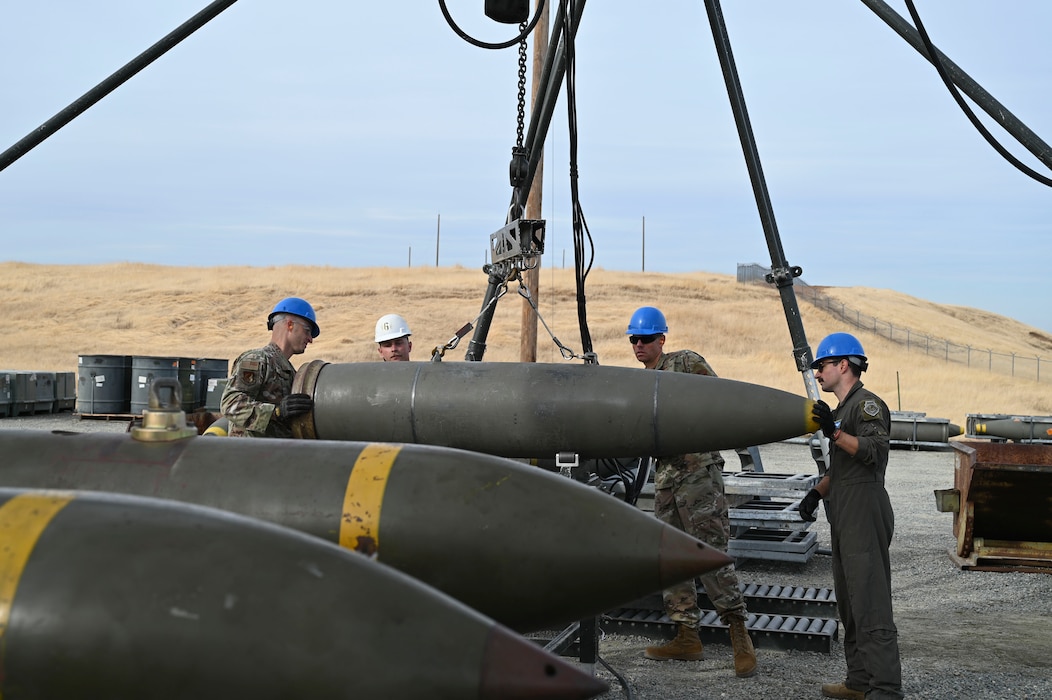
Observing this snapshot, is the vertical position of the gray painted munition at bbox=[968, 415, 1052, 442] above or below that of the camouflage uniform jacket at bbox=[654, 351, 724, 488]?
below

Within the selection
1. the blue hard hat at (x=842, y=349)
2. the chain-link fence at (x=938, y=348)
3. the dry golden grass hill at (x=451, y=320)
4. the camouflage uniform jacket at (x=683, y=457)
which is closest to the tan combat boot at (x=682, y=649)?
the camouflage uniform jacket at (x=683, y=457)

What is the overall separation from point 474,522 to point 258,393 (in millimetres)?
2657

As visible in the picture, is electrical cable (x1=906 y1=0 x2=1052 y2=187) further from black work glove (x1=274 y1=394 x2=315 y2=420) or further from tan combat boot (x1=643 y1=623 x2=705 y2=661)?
black work glove (x1=274 y1=394 x2=315 y2=420)

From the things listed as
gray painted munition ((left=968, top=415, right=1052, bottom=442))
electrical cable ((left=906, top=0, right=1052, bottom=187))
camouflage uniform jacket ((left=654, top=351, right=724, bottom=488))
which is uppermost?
electrical cable ((left=906, top=0, right=1052, bottom=187))

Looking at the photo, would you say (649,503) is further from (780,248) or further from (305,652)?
(305,652)

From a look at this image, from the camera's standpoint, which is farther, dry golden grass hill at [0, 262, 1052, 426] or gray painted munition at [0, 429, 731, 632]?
dry golden grass hill at [0, 262, 1052, 426]

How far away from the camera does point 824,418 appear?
190 inches

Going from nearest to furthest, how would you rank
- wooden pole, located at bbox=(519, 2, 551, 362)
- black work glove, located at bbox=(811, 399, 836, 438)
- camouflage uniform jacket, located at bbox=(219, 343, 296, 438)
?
black work glove, located at bbox=(811, 399, 836, 438) → camouflage uniform jacket, located at bbox=(219, 343, 296, 438) → wooden pole, located at bbox=(519, 2, 551, 362)

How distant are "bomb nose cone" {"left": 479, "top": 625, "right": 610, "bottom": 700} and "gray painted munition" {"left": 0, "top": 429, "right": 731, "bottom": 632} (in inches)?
39.6

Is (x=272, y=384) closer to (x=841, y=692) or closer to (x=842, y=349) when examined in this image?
(x=842, y=349)

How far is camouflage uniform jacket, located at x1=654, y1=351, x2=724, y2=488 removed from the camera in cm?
588

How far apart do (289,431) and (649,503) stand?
361 centimetres

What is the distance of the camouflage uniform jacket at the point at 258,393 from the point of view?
16.8 ft

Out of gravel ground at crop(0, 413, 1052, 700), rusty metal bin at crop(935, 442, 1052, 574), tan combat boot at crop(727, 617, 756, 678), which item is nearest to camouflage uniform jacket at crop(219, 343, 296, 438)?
gravel ground at crop(0, 413, 1052, 700)
